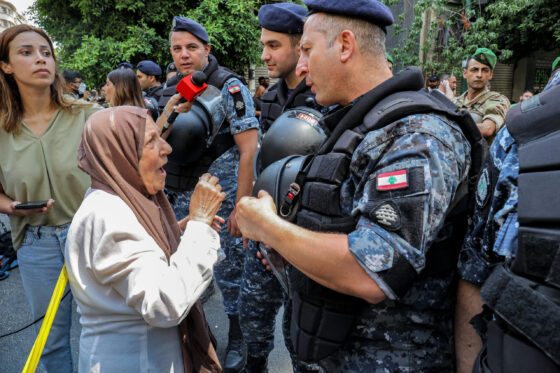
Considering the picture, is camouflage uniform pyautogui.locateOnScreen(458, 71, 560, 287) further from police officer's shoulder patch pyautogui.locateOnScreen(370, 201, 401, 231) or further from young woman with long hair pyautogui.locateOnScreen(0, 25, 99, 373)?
young woman with long hair pyautogui.locateOnScreen(0, 25, 99, 373)

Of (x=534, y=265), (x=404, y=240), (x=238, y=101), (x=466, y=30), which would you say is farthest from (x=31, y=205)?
(x=466, y=30)

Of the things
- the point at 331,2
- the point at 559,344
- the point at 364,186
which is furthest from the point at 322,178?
the point at 559,344

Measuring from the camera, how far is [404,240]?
3.43 ft

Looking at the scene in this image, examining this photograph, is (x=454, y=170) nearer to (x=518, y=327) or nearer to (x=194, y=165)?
(x=518, y=327)

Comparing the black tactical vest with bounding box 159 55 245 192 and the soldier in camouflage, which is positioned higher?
the soldier in camouflage

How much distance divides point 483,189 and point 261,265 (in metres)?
1.54

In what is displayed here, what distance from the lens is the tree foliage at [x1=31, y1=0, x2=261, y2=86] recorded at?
11.5 meters

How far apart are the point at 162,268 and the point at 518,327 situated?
106 cm

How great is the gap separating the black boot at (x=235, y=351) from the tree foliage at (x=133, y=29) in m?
10.1

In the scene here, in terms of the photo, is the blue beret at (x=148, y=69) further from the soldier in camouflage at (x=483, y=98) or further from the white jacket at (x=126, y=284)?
the white jacket at (x=126, y=284)

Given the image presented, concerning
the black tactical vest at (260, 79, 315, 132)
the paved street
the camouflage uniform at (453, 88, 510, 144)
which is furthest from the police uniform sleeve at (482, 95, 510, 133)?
the paved street

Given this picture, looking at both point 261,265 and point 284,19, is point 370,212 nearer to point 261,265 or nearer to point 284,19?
point 261,265

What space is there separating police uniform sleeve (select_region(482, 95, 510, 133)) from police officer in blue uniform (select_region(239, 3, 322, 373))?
2925 mm

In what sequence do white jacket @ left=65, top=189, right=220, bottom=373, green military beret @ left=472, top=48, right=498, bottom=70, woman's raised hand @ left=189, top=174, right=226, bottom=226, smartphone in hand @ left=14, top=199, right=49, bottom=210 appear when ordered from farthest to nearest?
green military beret @ left=472, top=48, right=498, bottom=70 < smartphone in hand @ left=14, top=199, right=49, bottom=210 < woman's raised hand @ left=189, top=174, right=226, bottom=226 < white jacket @ left=65, top=189, right=220, bottom=373
